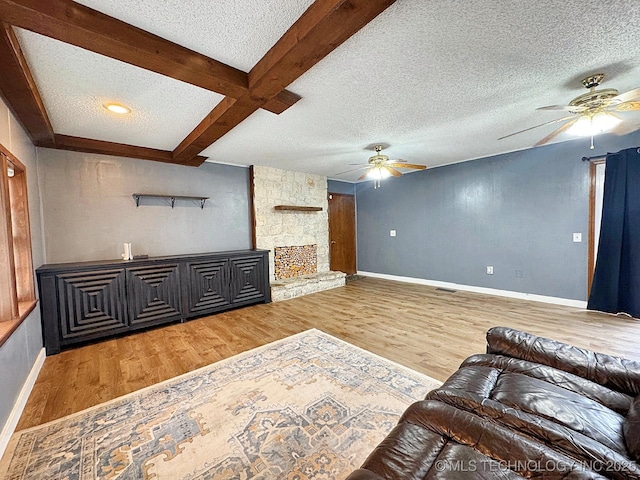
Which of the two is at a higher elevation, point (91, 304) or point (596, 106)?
point (596, 106)

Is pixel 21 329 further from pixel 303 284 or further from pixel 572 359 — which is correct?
pixel 572 359

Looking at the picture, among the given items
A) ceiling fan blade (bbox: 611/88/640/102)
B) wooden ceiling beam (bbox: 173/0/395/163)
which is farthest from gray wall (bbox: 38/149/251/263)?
ceiling fan blade (bbox: 611/88/640/102)

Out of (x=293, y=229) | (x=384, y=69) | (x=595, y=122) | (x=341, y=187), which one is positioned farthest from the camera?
(x=341, y=187)

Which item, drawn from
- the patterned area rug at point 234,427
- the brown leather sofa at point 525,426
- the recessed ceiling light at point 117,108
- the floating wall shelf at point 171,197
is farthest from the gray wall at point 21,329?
the brown leather sofa at point 525,426

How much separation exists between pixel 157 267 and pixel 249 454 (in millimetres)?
2754

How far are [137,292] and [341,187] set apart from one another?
4.84m

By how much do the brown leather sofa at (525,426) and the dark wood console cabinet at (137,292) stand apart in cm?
338

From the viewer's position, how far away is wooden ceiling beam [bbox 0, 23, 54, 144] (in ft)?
4.79

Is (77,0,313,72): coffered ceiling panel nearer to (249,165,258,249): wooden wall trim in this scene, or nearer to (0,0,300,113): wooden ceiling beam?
(0,0,300,113): wooden ceiling beam

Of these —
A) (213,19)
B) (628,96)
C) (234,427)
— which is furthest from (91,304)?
(628,96)

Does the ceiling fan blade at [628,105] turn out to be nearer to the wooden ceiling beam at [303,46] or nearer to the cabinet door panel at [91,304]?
the wooden ceiling beam at [303,46]

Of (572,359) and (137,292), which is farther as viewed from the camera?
(137,292)

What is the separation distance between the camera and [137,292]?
322cm

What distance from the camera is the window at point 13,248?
1907 mm
